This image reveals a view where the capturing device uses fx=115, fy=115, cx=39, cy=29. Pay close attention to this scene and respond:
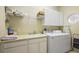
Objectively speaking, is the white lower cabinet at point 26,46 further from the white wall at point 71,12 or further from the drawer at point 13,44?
the white wall at point 71,12

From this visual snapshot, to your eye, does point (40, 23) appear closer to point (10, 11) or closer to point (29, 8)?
point (29, 8)

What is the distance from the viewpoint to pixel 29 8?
3.66m

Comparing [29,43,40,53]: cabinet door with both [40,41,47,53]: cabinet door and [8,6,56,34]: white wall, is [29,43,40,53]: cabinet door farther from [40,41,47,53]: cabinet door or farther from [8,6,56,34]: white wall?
[8,6,56,34]: white wall

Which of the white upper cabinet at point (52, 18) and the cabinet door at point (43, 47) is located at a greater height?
the white upper cabinet at point (52, 18)

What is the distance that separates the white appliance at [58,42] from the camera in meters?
3.51

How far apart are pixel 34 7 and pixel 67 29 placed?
1.90 meters

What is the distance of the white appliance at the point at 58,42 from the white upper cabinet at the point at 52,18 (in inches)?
19.4

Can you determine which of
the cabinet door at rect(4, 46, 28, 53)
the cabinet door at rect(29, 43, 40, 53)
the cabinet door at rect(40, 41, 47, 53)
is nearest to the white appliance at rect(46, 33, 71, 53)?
the cabinet door at rect(40, 41, 47, 53)

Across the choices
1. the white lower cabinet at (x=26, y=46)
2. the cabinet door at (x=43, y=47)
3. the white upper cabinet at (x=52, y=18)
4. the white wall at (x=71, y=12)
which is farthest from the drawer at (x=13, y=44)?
the white wall at (x=71, y=12)

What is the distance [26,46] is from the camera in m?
2.54

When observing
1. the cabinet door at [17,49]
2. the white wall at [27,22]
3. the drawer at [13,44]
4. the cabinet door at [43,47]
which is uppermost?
the white wall at [27,22]

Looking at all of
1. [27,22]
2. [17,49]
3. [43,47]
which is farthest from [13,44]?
[27,22]

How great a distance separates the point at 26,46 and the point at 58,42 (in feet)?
5.24

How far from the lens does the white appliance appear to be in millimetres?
3505
